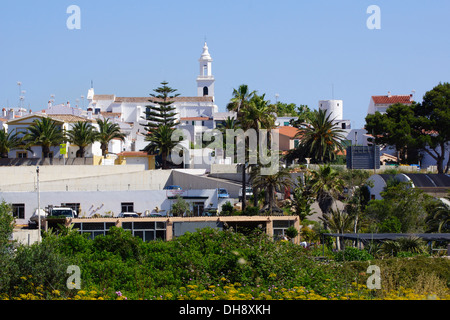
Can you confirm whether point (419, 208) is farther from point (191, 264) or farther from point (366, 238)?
point (191, 264)

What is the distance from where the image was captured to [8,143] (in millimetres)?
54719

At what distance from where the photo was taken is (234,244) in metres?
19.5

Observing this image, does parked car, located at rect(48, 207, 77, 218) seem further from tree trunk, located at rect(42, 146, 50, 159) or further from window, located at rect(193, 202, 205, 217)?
tree trunk, located at rect(42, 146, 50, 159)

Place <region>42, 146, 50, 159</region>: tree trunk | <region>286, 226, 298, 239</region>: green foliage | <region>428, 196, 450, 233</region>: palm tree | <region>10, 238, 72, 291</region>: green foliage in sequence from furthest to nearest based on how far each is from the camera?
<region>42, 146, 50, 159</region>: tree trunk, <region>428, 196, 450, 233</region>: palm tree, <region>286, 226, 298, 239</region>: green foliage, <region>10, 238, 72, 291</region>: green foliage

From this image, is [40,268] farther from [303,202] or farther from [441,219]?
[303,202]

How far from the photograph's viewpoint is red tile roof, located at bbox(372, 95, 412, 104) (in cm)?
9131

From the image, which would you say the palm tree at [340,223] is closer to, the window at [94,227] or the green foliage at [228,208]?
the green foliage at [228,208]

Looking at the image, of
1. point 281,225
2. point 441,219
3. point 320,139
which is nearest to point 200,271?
point 281,225

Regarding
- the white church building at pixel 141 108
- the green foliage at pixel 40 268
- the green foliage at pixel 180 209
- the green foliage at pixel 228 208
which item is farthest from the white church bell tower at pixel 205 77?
the green foliage at pixel 40 268

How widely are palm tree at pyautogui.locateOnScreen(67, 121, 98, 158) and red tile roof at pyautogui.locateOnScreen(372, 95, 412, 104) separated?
157 feet

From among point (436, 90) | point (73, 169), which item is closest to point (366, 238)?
point (73, 169)

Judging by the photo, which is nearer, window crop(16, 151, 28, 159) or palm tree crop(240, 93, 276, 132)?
palm tree crop(240, 93, 276, 132)

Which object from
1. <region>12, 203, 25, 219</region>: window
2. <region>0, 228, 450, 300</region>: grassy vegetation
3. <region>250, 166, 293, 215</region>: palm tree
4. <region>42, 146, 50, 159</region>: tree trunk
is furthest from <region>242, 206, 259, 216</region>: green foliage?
<region>42, 146, 50, 159</region>: tree trunk

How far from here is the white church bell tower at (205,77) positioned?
118 m
